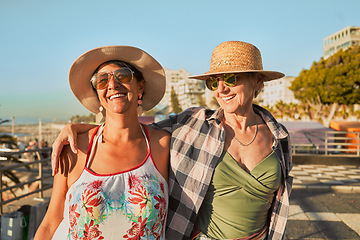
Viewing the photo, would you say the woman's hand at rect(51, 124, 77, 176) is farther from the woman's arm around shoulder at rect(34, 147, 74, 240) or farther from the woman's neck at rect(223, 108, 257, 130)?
the woman's neck at rect(223, 108, 257, 130)

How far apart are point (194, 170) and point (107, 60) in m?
1.01

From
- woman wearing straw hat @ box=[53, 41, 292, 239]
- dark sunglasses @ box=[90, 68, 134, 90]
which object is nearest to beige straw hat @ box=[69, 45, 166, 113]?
dark sunglasses @ box=[90, 68, 134, 90]

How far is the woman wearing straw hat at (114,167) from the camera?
1744mm

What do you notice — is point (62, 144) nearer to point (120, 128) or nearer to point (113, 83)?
A: point (120, 128)

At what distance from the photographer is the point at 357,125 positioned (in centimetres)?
2277

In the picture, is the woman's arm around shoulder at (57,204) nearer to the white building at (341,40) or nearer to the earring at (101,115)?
the earring at (101,115)

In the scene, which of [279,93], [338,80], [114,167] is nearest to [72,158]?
[114,167]

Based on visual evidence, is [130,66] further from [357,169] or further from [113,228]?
[357,169]

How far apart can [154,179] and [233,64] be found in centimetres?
102

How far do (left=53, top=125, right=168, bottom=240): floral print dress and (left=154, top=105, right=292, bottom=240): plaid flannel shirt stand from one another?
239 mm

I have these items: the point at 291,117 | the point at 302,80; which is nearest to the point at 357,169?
the point at 302,80

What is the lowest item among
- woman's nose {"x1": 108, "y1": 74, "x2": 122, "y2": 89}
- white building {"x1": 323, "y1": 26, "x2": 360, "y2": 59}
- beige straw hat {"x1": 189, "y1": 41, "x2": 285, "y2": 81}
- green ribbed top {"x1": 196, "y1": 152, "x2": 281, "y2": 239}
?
green ribbed top {"x1": 196, "y1": 152, "x2": 281, "y2": 239}

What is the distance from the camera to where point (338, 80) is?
25812mm

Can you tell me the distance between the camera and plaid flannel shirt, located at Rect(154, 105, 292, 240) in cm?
208
